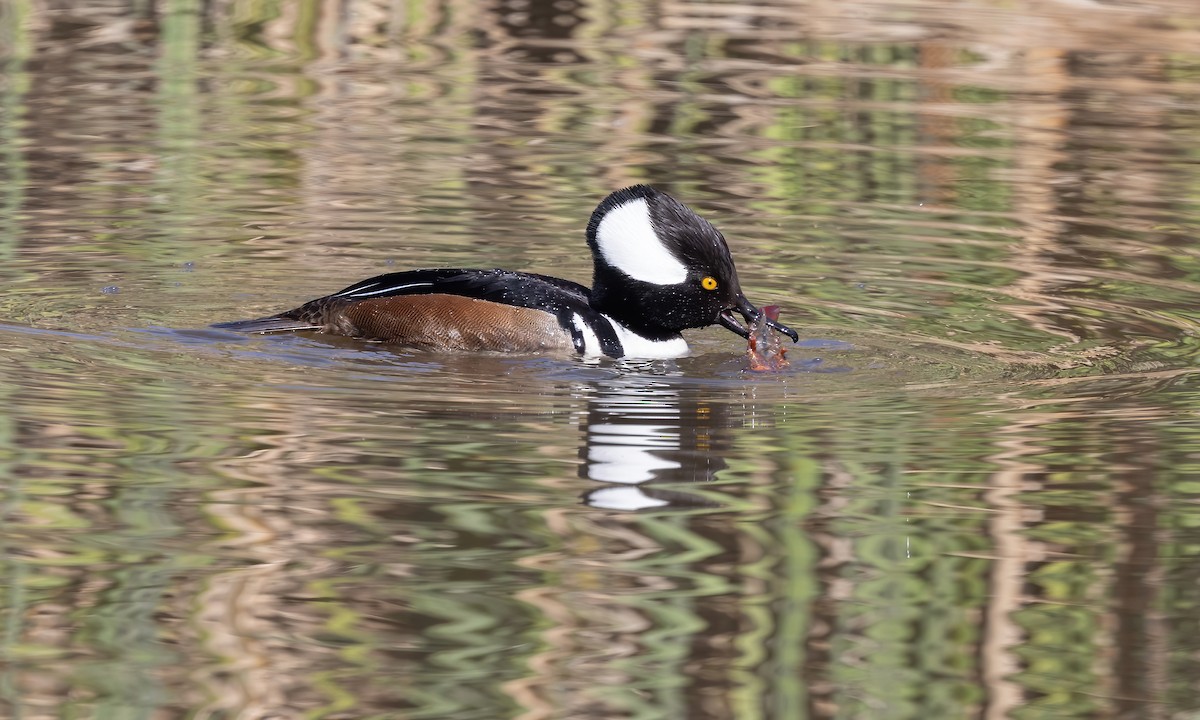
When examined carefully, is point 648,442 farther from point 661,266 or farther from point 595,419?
point 661,266

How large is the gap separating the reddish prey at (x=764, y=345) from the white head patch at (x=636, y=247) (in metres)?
0.38

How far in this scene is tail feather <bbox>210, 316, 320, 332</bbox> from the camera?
853cm

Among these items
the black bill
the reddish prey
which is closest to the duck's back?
the black bill

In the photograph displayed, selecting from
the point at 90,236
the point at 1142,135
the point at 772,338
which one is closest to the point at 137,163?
the point at 90,236

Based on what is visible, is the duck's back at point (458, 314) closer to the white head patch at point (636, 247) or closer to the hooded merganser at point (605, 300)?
the hooded merganser at point (605, 300)

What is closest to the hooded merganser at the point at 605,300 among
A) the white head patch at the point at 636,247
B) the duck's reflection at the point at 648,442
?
the white head patch at the point at 636,247

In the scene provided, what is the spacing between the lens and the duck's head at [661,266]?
8.25 m

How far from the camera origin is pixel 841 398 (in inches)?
298

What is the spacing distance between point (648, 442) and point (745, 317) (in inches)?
63.0

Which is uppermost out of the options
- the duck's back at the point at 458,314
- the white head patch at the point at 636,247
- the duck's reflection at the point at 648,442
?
the white head patch at the point at 636,247

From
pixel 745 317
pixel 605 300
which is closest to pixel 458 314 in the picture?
pixel 605 300

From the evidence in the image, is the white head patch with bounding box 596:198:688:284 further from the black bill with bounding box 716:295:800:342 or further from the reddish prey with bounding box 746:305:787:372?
the reddish prey with bounding box 746:305:787:372

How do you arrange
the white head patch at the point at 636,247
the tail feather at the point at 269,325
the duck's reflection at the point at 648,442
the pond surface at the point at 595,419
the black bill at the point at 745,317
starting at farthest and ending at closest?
the tail feather at the point at 269,325
the white head patch at the point at 636,247
the black bill at the point at 745,317
the duck's reflection at the point at 648,442
the pond surface at the point at 595,419

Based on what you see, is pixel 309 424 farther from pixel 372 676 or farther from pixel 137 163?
pixel 137 163
